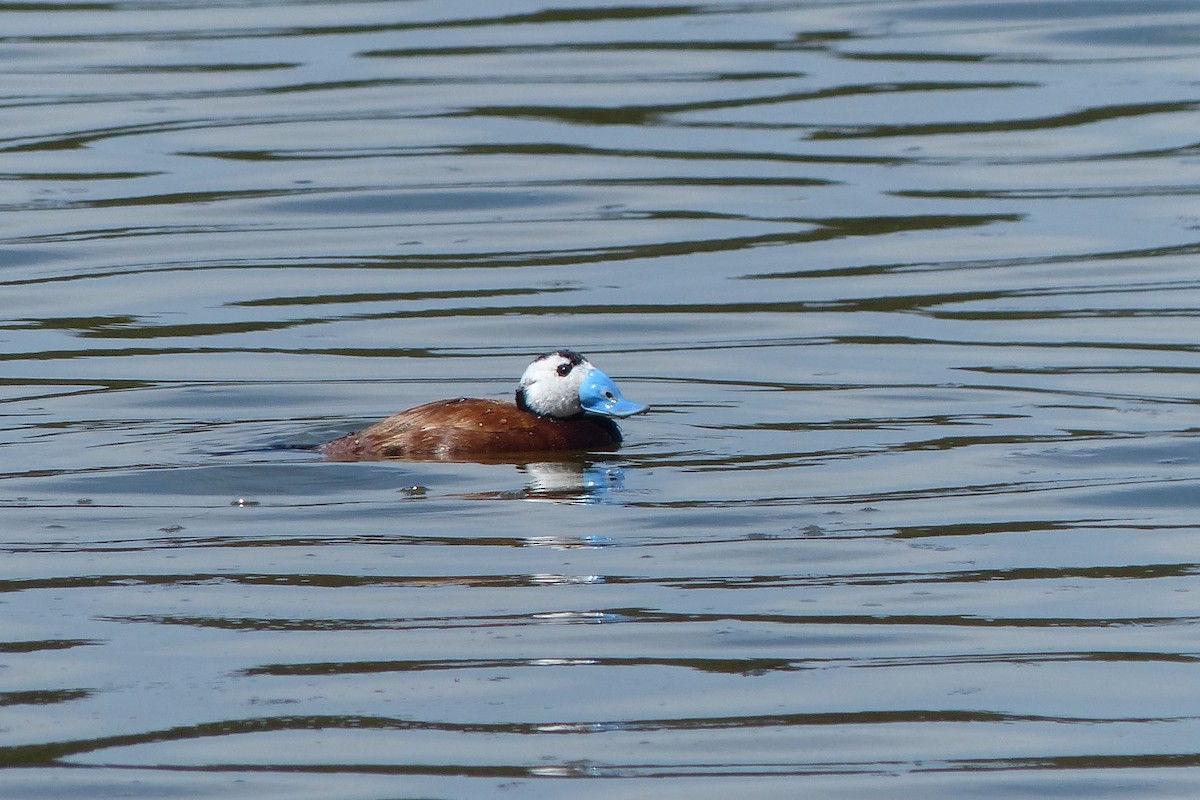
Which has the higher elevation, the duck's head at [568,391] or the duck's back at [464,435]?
the duck's head at [568,391]

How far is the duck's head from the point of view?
10.5m

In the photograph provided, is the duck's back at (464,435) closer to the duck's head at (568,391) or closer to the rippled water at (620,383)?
the duck's head at (568,391)

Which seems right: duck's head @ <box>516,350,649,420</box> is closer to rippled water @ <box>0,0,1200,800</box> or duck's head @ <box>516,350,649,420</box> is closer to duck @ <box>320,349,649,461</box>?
duck @ <box>320,349,649,461</box>

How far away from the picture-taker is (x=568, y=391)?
1055 cm

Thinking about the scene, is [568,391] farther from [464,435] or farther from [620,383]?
[620,383]

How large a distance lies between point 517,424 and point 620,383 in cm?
178

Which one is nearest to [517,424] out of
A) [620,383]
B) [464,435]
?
[464,435]

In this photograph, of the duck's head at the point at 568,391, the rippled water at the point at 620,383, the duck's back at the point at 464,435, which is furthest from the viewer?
the duck's head at the point at 568,391

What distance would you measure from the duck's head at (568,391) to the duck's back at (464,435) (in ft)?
0.24

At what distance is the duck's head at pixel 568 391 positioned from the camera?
10.5 meters

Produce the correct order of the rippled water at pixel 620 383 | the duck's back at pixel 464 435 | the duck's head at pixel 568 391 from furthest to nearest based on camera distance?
1. the duck's head at pixel 568 391
2. the duck's back at pixel 464 435
3. the rippled water at pixel 620 383

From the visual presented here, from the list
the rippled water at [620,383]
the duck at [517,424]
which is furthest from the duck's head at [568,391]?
the rippled water at [620,383]

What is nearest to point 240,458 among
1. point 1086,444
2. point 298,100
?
point 1086,444

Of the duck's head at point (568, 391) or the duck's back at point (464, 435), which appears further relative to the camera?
the duck's head at point (568, 391)
